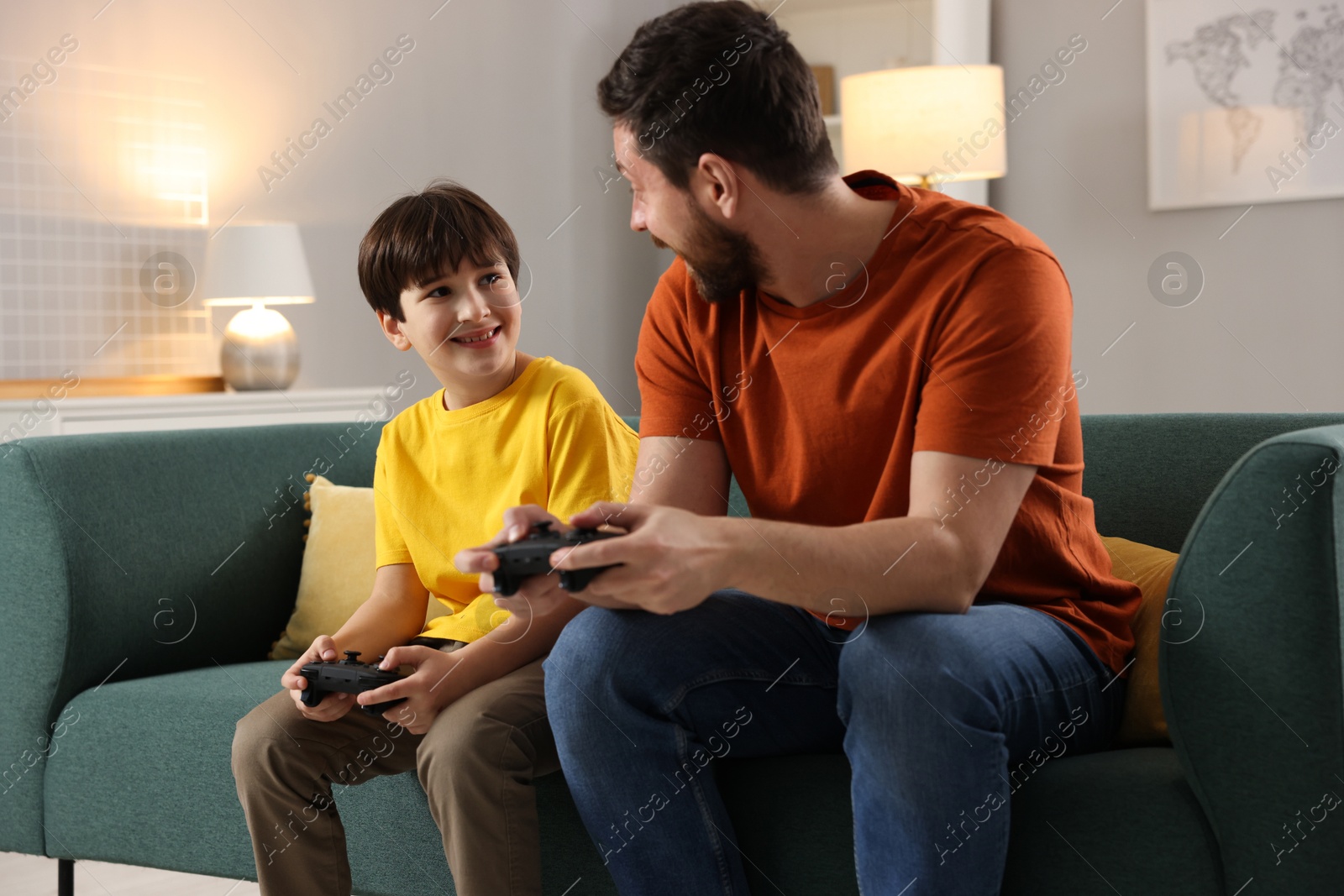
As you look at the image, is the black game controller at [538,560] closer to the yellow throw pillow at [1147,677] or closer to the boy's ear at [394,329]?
the yellow throw pillow at [1147,677]

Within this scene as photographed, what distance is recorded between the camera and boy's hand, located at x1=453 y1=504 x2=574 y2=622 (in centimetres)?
103

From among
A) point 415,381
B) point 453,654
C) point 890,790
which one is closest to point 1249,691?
point 890,790

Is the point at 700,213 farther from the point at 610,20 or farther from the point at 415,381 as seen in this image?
Answer: the point at 610,20

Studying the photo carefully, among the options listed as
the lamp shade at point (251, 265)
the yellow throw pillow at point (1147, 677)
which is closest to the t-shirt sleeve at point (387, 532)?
the yellow throw pillow at point (1147, 677)

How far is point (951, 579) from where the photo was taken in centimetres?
104

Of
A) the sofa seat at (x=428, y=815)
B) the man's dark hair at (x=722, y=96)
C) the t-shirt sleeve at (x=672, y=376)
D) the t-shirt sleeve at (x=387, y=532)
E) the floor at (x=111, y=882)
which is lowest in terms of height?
the floor at (x=111, y=882)

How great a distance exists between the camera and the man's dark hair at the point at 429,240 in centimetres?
152

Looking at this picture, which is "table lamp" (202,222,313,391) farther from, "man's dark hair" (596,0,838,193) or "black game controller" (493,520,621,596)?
"black game controller" (493,520,621,596)

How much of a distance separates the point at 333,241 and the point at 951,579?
2787 mm

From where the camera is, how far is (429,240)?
59.9 inches

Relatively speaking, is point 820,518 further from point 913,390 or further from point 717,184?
point 717,184

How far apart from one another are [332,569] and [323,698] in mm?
513

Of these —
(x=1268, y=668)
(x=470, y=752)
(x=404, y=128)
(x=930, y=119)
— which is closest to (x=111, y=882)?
(x=470, y=752)

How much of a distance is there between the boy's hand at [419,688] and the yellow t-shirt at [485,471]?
0.14 m
